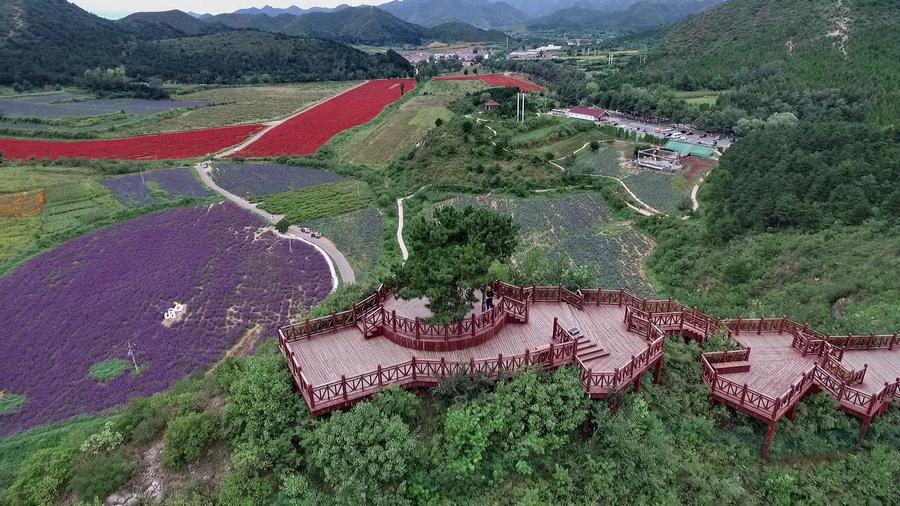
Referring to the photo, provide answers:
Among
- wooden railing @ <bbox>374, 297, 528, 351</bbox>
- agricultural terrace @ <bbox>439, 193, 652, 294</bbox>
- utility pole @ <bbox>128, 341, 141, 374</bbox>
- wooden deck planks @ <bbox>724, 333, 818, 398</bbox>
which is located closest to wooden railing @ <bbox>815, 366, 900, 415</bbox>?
wooden deck planks @ <bbox>724, 333, 818, 398</bbox>

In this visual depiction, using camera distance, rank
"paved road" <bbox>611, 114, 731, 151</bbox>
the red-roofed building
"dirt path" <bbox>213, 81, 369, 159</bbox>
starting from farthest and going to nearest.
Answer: the red-roofed building
"paved road" <bbox>611, 114, 731, 151</bbox>
"dirt path" <bbox>213, 81, 369, 159</bbox>

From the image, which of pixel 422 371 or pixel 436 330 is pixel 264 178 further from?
pixel 422 371

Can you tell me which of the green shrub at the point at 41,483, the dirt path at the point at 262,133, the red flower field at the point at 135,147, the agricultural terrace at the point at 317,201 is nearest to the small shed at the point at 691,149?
the agricultural terrace at the point at 317,201

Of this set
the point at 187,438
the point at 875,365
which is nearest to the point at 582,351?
the point at 875,365

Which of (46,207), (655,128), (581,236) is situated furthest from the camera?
(655,128)

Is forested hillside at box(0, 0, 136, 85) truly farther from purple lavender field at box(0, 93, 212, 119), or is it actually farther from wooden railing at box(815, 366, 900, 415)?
wooden railing at box(815, 366, 900, 415)
